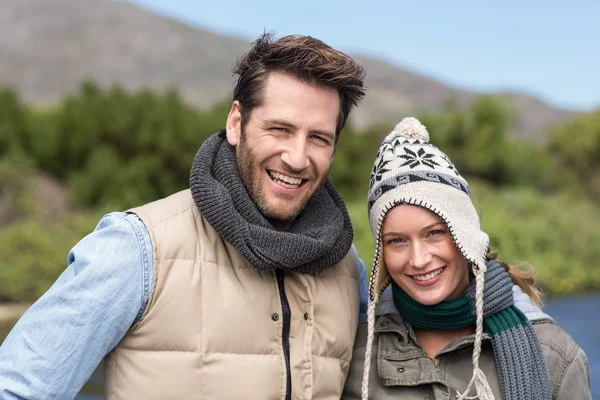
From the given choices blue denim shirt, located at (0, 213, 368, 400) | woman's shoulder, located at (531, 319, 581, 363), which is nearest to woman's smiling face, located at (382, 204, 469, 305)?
Result: woman's shoulder, located at (531, 319, 581, 363)

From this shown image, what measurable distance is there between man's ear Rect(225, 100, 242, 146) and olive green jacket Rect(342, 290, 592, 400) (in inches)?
34.9

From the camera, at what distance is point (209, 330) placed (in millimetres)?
2109

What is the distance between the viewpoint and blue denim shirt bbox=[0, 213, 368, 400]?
1.93 metres

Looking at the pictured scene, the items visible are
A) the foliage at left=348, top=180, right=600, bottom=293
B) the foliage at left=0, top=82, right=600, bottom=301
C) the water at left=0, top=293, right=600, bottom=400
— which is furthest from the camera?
the foliage at left=348, top=180, right=600, bottom=293

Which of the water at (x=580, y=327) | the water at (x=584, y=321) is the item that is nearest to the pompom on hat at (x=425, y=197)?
the water at (x=580, y=327)

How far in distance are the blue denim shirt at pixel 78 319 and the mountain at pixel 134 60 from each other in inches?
3277

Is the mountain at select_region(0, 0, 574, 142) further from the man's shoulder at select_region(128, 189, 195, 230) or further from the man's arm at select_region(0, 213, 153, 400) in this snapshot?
the man's arm at select_region(0, 213, 153, 400)

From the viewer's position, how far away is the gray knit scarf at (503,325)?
2.32 metres

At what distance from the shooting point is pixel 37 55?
99.8 meters

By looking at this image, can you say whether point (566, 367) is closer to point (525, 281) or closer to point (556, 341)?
point (556, 341)

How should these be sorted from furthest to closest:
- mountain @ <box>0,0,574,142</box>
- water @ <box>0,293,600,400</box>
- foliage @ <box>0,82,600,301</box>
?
1. mountain @ <box>0,0,574,142</box>
2. foliage @ <box>0,82,600,301</box>
3. water @ <box>0,293,600,400</box>

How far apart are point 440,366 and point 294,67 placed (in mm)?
1157

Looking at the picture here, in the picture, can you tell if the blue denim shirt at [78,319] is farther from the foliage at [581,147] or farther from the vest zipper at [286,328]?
the foliage at [581,147]

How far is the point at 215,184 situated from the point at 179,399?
0.65 meters
